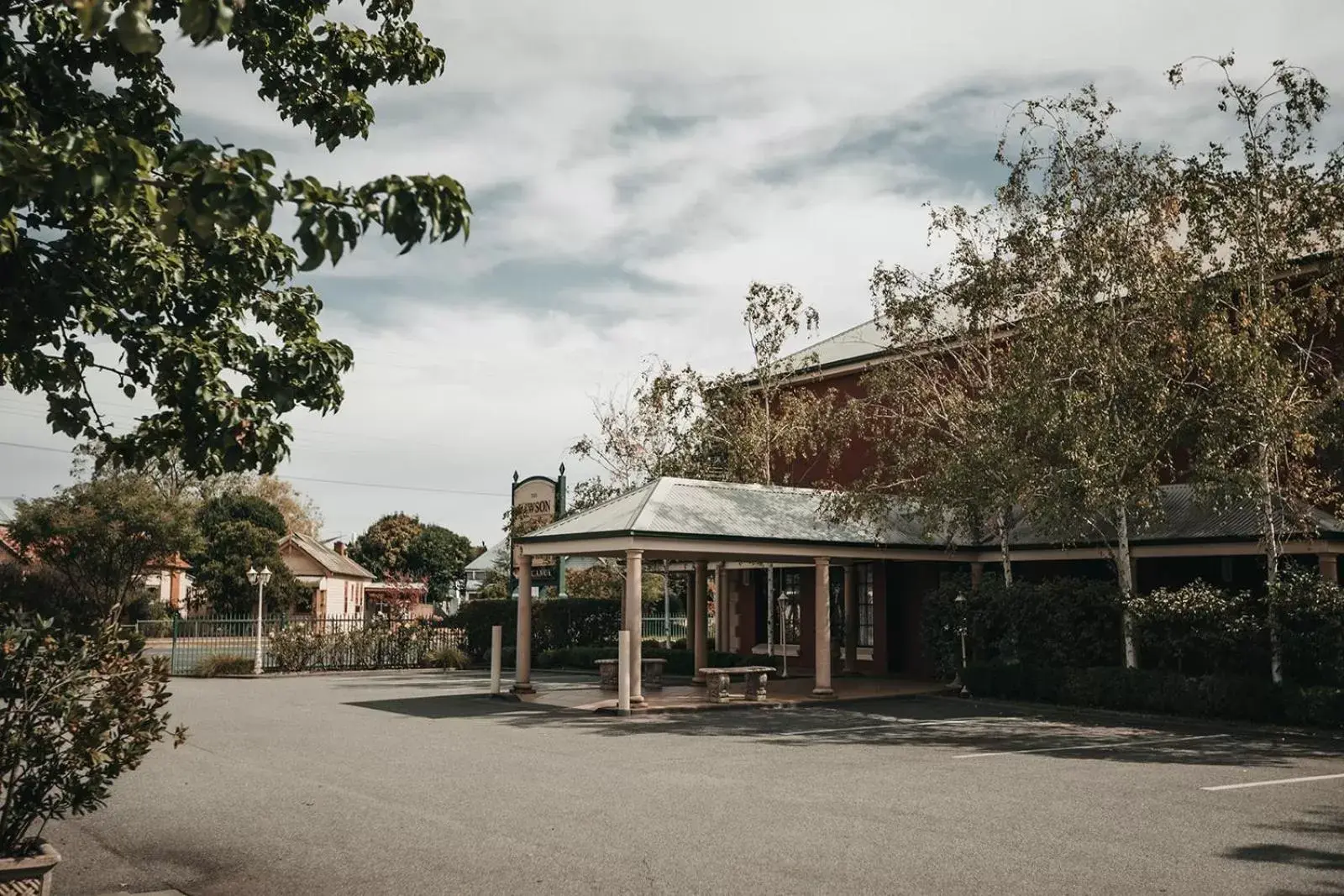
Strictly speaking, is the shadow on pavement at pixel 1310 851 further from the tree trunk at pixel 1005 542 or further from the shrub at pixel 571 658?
the shrub at pixel 571 658

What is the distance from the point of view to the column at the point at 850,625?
91.5ft

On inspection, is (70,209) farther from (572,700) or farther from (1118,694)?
(1118,694)

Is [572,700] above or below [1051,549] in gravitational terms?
below

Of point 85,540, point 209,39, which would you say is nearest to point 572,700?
point 209,39

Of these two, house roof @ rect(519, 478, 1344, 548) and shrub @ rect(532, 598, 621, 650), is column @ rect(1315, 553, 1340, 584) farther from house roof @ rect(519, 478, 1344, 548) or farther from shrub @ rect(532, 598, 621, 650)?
shrub @ rect(532, 598, 621, 650)

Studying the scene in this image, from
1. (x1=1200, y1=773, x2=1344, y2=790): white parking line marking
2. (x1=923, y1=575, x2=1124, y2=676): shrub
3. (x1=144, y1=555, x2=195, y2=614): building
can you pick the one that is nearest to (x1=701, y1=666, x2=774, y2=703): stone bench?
(x1=923, y1=575, x2=1124, y2=676): shrub

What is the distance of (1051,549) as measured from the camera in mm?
23438

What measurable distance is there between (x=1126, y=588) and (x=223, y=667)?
22.0 meters

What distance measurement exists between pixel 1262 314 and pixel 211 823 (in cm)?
1576

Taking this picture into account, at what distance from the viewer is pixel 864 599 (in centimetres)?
2869

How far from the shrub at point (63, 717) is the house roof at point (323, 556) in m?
54.6

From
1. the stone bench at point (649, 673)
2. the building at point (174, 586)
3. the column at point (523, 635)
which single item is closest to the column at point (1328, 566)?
the stone bench at point (649, 673)

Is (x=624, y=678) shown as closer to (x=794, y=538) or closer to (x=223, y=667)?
(x=794, y=538)

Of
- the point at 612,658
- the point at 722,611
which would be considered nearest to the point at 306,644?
the point at 612,658
